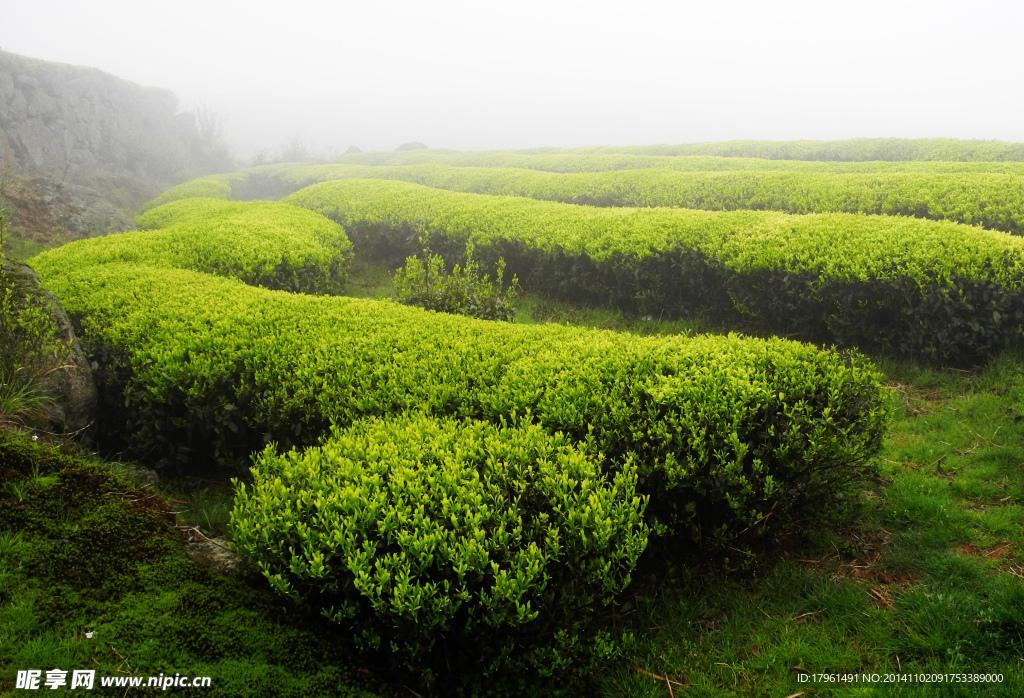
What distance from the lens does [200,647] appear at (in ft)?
9.81

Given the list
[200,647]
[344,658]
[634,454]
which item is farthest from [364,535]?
[634,454]

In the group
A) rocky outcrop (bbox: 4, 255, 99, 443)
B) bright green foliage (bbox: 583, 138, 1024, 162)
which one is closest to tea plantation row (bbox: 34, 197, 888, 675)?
rocky outcrop (bbox: 4, 255, 99, 443)

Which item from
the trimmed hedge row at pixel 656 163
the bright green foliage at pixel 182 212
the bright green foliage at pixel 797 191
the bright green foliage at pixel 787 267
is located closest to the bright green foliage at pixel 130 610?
the bright green foliage at pixel 787 267

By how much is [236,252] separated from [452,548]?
989 cm

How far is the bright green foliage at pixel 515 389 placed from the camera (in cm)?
445

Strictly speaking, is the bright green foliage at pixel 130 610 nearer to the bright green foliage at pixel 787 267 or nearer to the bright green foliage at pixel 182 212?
the bright green foliage at pixel 787 267

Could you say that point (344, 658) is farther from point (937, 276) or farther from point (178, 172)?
point (178, 172)

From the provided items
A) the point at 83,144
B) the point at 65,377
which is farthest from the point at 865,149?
the point at 83,144

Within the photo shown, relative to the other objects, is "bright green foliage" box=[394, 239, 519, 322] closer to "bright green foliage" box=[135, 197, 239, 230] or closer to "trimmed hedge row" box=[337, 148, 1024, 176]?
"bright green foliage" box=[135, 197, 239, 230]

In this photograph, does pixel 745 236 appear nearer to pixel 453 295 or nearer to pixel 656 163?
pixel 453 295

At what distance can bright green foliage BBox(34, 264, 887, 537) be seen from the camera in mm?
4449

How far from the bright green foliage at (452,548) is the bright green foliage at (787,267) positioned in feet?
20.5

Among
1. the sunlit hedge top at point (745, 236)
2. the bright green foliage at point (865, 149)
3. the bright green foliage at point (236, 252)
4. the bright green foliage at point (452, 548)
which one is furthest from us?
→ the bright green foliage at point (865, 149)

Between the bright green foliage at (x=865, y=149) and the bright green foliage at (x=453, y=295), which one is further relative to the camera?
the bright green foliage at (x=865, y=149)
